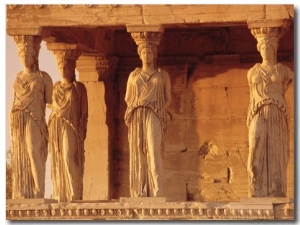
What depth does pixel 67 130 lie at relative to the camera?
38.7 m

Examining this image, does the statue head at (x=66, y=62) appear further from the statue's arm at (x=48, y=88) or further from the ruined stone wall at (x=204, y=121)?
the ruined stone wall at (x=204, y=121)

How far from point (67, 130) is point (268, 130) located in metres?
4.08

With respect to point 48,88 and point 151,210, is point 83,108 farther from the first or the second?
point 151,210

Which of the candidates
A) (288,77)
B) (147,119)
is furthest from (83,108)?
(288,77)

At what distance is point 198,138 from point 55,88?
2902 millimetres

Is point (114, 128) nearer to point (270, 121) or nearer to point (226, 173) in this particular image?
point (226, 173)

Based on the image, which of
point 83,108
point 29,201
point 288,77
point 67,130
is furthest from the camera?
point 83,108

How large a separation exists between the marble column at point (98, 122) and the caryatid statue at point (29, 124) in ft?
10.7

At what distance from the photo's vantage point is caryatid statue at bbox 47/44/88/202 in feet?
127

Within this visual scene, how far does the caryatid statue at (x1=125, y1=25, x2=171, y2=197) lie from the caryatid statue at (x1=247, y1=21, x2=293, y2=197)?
1.42 metres

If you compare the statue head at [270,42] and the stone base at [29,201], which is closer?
the statue head at [270,42]

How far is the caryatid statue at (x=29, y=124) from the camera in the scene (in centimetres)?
3688

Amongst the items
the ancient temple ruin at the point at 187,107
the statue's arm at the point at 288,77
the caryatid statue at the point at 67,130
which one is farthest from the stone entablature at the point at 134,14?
the caryatid statue at the point at 67,130

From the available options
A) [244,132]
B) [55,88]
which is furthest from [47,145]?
[244,132]
